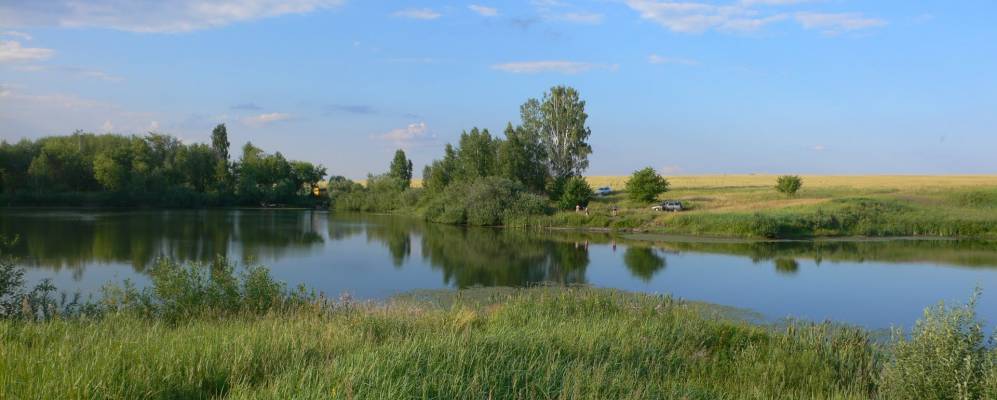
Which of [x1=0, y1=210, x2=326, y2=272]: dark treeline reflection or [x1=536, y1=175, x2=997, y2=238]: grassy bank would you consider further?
[x1=536, y1=175, x2=997, y2=238]: grassy bank

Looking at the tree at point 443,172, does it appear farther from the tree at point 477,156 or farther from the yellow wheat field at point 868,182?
the yellow wheat field at point 868,182

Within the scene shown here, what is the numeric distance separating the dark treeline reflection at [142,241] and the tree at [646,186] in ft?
80.5

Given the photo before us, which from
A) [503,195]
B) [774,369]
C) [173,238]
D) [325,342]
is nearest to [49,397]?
[325,342]

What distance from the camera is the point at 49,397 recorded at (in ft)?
15.0

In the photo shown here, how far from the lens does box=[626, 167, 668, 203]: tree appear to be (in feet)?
169

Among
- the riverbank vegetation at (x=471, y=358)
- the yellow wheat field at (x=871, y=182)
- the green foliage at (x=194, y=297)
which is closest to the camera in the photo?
the riverbank vegetation at (x=471, y=358)

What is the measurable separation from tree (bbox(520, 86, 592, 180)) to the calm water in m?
20.1

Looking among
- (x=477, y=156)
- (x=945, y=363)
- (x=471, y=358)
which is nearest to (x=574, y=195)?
(x=477, y=156)

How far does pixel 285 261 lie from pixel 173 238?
1017 centimetres

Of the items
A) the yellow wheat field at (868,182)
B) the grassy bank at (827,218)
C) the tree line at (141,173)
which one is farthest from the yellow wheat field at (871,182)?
the tree line at (141,173)

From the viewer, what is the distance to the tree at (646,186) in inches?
2023

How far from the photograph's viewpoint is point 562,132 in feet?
194

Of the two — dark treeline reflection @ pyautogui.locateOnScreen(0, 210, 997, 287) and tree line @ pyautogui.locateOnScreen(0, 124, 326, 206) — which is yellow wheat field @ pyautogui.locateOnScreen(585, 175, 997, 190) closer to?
dark treeline reflection @ pyautogui.locateOnScreen(0, 210, 997, 287)

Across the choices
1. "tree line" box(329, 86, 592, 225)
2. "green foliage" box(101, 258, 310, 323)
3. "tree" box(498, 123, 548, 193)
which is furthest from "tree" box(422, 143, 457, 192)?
"green foliage" box(101, 258, 310, 323)
